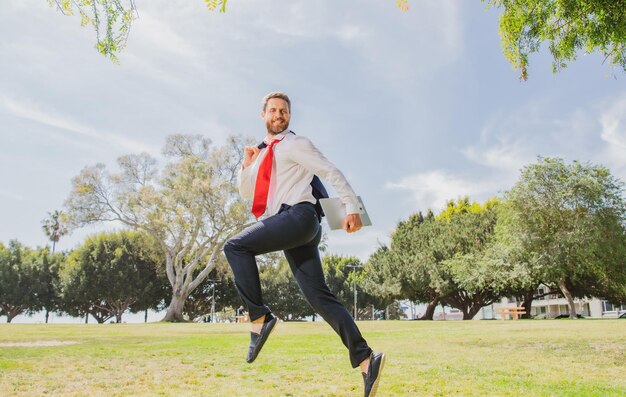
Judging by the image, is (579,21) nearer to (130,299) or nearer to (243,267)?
(243,267)

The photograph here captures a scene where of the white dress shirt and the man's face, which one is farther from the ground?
the man's face

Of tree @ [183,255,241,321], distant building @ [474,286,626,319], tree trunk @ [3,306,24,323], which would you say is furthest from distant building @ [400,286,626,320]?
tree trunk @ [3,306,24,323]

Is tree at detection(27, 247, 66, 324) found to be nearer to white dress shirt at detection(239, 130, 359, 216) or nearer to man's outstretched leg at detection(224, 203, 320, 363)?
man's outstretched leg at detection(224, 203, 320, 363)

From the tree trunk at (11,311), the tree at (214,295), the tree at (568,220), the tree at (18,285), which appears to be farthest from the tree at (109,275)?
the tree at (568,220)

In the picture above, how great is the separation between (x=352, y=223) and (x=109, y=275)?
57.1m

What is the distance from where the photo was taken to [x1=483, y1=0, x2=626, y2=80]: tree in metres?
10.4

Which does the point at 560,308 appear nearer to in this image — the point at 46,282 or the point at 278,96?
the point at 46,282

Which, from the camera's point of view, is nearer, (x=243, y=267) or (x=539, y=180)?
(x=243, y=267)

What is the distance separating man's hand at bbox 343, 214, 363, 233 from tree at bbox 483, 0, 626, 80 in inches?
370

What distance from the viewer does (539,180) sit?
40.2m

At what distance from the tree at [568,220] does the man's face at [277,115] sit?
127 feet

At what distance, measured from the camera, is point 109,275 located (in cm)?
5544

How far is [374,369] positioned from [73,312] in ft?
205

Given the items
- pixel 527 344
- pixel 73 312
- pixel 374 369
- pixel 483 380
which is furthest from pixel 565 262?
pixel 73 312
